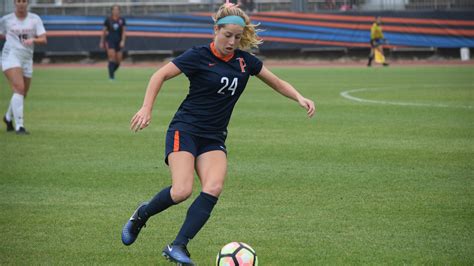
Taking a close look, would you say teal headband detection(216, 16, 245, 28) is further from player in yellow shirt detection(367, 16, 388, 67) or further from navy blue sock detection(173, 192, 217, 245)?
player in yellow shirt detection(367, 16, 388, 67)

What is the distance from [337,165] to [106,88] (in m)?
16.0

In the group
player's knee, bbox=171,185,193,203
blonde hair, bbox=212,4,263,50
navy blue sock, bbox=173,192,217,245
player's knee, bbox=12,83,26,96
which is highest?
blonde hair, bbox=212,4,263,50

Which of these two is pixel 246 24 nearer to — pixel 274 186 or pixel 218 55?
pixel 218 55

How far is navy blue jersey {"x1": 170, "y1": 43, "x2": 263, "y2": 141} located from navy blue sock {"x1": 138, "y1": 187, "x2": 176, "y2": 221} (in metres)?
0.58

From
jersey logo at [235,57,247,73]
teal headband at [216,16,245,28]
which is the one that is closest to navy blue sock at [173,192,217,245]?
jersey logo at [235,57,247,73]

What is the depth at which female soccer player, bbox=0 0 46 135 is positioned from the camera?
52.2 ft

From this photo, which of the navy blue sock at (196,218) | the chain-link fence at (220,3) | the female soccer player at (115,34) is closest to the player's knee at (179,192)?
the navy blue sock at (196,218)

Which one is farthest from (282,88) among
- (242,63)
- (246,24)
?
(246,24)

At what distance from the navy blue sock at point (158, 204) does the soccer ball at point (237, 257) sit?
796 millimetres

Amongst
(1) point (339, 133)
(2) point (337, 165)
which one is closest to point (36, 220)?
(2) point (337, 165)

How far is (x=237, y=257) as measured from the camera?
6.54 metres

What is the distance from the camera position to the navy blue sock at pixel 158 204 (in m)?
7.20

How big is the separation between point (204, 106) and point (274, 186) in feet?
10.8

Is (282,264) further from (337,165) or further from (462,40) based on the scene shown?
(462,40)
